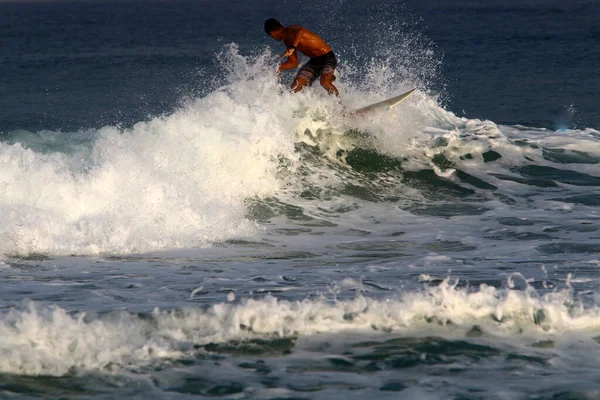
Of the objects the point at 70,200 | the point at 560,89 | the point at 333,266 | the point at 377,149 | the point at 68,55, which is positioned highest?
the point at 68,55

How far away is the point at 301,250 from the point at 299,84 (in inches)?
162

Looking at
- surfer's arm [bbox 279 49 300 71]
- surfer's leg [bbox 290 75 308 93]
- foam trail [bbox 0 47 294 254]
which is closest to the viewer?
foam trail [bbox 0 47 294 254]

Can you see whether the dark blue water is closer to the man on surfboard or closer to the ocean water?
the ocean water

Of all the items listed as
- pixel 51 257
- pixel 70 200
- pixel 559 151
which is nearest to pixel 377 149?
pixel 559 151

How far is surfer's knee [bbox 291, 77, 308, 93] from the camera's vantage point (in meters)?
12.8

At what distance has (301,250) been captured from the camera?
9406mm

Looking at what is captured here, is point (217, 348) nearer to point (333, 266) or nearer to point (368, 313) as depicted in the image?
point (368, 313)

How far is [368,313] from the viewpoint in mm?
6438

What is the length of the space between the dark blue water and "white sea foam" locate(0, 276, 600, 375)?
9552mm

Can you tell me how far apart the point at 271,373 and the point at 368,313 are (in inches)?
40.9

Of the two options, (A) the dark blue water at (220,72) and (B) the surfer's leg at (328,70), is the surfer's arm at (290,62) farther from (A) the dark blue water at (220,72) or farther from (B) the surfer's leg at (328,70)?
(A) the dark blue water at (220,72)

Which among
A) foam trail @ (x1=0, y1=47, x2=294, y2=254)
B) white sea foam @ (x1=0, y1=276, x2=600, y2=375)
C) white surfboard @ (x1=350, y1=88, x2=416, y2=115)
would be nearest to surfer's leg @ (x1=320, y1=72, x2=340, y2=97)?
white surfboard @ (x1=350, y1=88, x2=416, y2=115)

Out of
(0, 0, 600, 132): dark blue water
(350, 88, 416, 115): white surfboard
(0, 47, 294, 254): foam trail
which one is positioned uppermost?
(0, 0, 600, 132): dark blue water

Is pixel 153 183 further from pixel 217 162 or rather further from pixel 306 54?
pixel 306 54
